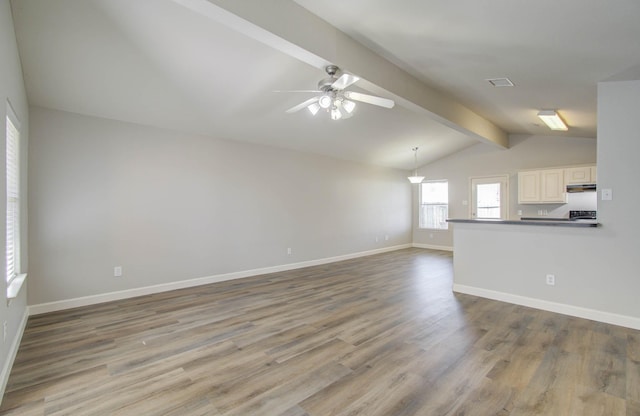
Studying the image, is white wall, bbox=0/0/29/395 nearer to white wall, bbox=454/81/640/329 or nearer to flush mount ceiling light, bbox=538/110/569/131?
white wall, bbox=454/81/640/329

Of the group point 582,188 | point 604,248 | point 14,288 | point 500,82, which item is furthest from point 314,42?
point 582,188

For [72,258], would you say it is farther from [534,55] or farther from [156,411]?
[534,55]

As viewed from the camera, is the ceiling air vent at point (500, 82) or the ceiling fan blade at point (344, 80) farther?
the ceiling air vent at point (500, 82)

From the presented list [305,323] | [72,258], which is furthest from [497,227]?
[72,258]

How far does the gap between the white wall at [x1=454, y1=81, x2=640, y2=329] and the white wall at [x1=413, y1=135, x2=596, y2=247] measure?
289 cm

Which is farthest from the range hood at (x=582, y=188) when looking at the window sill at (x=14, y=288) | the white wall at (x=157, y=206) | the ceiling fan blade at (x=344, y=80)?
the window sill at (x=14, y=288)

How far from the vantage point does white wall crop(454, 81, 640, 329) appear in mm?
3297

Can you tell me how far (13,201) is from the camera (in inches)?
Result: 111

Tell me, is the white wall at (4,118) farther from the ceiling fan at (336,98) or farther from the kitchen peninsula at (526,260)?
the kitchen peninsula at (526,260)

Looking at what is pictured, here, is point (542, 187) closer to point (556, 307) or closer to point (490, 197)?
point (490, 197)

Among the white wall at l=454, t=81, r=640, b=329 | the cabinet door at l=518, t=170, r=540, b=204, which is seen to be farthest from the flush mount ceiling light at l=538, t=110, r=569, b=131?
Answer: the cabinet door at l=518, t=170, r=540, b=204

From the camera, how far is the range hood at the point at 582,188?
5.78 m

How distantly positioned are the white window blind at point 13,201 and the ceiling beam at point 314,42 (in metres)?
2.14

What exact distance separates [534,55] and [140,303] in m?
5.34
